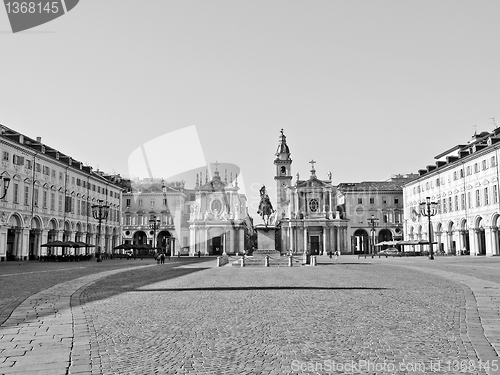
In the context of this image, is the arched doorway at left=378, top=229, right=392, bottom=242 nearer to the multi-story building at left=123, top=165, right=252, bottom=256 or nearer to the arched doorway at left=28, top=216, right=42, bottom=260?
Result: the multi-story building at left=123, top=165, right=252, bottom=256

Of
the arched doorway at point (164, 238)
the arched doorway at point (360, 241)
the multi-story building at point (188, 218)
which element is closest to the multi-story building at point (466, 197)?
the arched doorway at point (360, 241)

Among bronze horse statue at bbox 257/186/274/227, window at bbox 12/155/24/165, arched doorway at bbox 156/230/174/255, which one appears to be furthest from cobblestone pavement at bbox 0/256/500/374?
arched doorway at bbox 156/230/174/255

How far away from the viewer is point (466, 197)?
216 feet

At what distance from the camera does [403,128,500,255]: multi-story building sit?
5872 centimetres

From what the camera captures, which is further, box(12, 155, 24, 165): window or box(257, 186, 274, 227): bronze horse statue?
box(12, 155, 24, 165): window

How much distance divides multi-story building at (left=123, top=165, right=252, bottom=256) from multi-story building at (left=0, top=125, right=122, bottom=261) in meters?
29.2

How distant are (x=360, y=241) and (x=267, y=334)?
107 m

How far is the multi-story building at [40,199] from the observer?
54219 millimetres

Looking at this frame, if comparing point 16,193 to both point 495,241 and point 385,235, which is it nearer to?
point 495,241

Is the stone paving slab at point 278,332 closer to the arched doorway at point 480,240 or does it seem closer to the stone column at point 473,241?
the arched doorway at point 480,240

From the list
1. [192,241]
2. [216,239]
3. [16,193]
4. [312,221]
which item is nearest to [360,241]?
[312,221]

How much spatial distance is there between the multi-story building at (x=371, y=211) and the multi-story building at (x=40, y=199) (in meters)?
55.9

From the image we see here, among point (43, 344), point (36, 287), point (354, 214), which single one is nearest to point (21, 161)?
point (36, 287)

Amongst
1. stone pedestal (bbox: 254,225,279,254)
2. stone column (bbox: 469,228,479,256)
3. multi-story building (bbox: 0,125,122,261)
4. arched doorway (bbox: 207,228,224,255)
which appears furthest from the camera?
arched doorway (bbox: 207,228,224,255)
